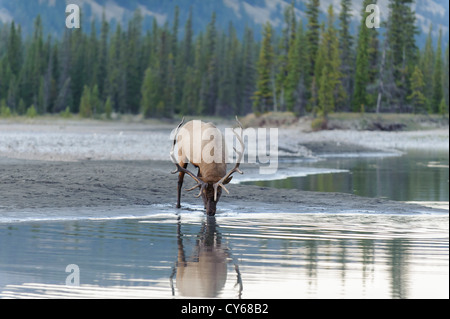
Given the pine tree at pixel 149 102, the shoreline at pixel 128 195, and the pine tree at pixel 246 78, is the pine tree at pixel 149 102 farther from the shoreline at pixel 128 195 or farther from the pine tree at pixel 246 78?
the shoreline at pixel 128 195

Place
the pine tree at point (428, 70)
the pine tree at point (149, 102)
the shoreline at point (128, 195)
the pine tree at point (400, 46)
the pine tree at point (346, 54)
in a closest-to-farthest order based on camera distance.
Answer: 1. the shoreline at point (128, 195)
2. the pine tree at point (346, 54)
3. the pine tree at point (400, 46)
4. the pine tree at point (428, 70)
5. the pine tree at point (149, 102)

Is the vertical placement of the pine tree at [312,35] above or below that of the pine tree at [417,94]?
above

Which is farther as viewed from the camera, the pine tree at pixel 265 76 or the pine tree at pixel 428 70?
the pine tree at pixel 428 70

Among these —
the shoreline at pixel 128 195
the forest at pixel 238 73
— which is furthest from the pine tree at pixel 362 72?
the shoreline at pixel 128 195

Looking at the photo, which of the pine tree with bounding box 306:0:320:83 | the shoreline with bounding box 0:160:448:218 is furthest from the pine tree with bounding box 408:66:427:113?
the shoreline with bounding box 0:160:448:218

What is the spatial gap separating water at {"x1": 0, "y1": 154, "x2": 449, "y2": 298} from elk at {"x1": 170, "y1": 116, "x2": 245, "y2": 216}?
23.0 inches

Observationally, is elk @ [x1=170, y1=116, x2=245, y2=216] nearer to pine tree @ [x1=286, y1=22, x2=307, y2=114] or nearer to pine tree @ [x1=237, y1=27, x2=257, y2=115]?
pine tree @ [x1=286, y1=22, x2=307, y2=114]

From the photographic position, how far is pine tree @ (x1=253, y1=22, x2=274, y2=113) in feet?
314

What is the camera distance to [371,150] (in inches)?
1941

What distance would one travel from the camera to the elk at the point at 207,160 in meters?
16.0

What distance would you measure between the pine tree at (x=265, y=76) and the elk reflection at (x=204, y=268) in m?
82.4

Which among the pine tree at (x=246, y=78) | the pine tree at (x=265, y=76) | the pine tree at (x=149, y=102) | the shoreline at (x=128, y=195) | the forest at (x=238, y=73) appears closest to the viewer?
the shoreline at (x=128, y=195)
